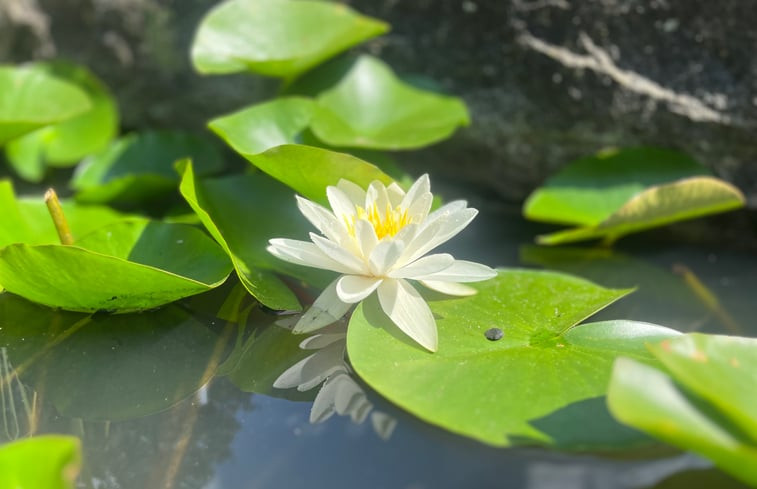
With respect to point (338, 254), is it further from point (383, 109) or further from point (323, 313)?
Result: point (383, 109)

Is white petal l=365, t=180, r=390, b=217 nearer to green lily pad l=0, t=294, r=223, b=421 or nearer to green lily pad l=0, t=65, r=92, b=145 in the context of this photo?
green lily pad l=0, t=294, r=223, b=421

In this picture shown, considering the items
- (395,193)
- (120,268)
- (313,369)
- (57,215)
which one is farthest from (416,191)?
(57,215)

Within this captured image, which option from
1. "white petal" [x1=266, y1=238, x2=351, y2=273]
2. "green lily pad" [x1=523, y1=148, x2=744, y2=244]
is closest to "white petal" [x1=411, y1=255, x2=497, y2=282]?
"white petal" [x1=266, y1=238, x2=351, y2=273]

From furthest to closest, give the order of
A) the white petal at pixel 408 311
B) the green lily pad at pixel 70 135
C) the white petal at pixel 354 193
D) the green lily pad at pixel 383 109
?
the green lily pad at pixel 70 135
the green lily pad at pixel 383 109
the white petal at pixel 354 193
the white petal at pixel 408 311

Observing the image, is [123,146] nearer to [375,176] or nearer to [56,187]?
[56,187]

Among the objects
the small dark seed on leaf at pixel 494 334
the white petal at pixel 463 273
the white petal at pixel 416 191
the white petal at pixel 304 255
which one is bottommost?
the small dark seed on leaf at pixel 494 334

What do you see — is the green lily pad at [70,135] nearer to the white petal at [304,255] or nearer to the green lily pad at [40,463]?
the white petal at [304,255]

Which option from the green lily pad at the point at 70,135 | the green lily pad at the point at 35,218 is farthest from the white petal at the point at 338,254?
the green lily pad at the point at 70,135
